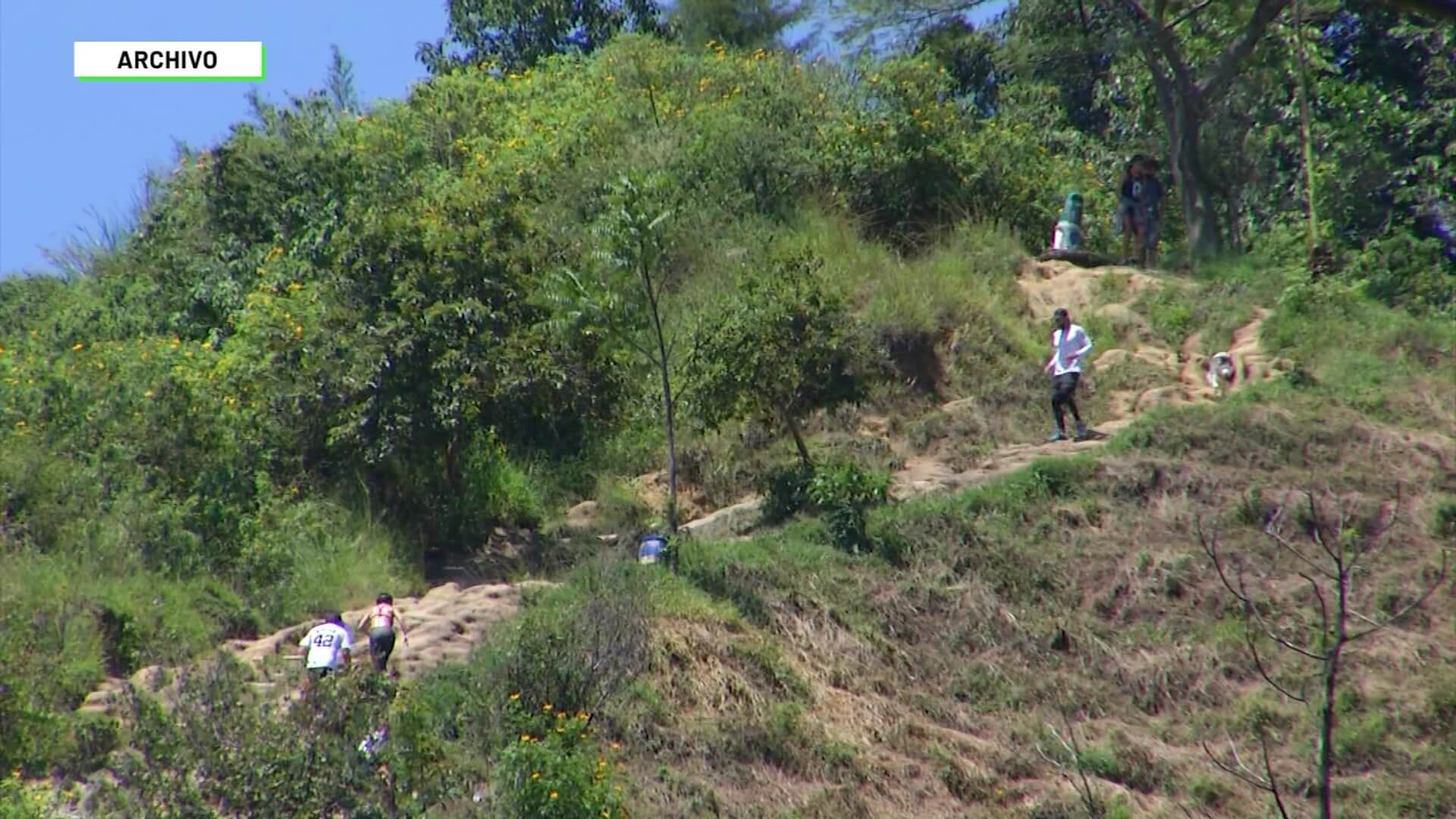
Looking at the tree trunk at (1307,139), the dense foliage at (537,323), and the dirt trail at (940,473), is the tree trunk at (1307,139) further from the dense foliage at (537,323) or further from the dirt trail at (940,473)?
the dirt trail at (940,473)

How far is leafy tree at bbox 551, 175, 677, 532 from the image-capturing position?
17531 mm

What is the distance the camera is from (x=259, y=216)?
24.5 meters

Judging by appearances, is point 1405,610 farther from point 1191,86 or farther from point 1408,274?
point 1191,86

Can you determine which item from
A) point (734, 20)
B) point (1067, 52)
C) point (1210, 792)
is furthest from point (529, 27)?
point (1210, 792)

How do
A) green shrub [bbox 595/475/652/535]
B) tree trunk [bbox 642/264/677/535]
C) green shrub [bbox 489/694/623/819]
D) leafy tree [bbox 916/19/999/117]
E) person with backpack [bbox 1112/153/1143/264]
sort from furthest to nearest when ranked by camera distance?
leafy tree [bbox 916/19/999/117] → person with backpack [bbox 1112/153/1143/264] → green shrub [bbox 595/475/652/535] → tree trunk [bbox 642/264/677/535] → green shrub [bbox 489/694/623/819]

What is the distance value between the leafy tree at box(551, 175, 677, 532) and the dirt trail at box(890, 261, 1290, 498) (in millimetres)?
2568

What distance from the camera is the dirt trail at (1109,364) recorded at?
18547mm

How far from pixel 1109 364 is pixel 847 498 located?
15.5ft

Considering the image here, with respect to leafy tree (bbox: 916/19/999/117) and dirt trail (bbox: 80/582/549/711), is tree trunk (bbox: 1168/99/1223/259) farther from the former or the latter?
dirt trail (bbox: 80/582/549/711)

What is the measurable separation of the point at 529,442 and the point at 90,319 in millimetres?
6973

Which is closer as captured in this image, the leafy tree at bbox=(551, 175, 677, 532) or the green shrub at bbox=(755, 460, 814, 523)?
the leafy tree at bbox=(551, 175, 677, 532)

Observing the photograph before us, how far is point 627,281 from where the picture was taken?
1784 cm

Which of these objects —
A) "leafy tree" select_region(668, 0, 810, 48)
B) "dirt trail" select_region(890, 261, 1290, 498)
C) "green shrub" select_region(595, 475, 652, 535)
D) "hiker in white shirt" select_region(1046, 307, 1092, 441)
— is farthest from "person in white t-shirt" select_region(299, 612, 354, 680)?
"leafy tree" select_region(668, 0, 810, 48)

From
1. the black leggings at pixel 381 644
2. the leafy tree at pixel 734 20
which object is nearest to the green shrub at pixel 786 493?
the black leggings at pixel 381 644
